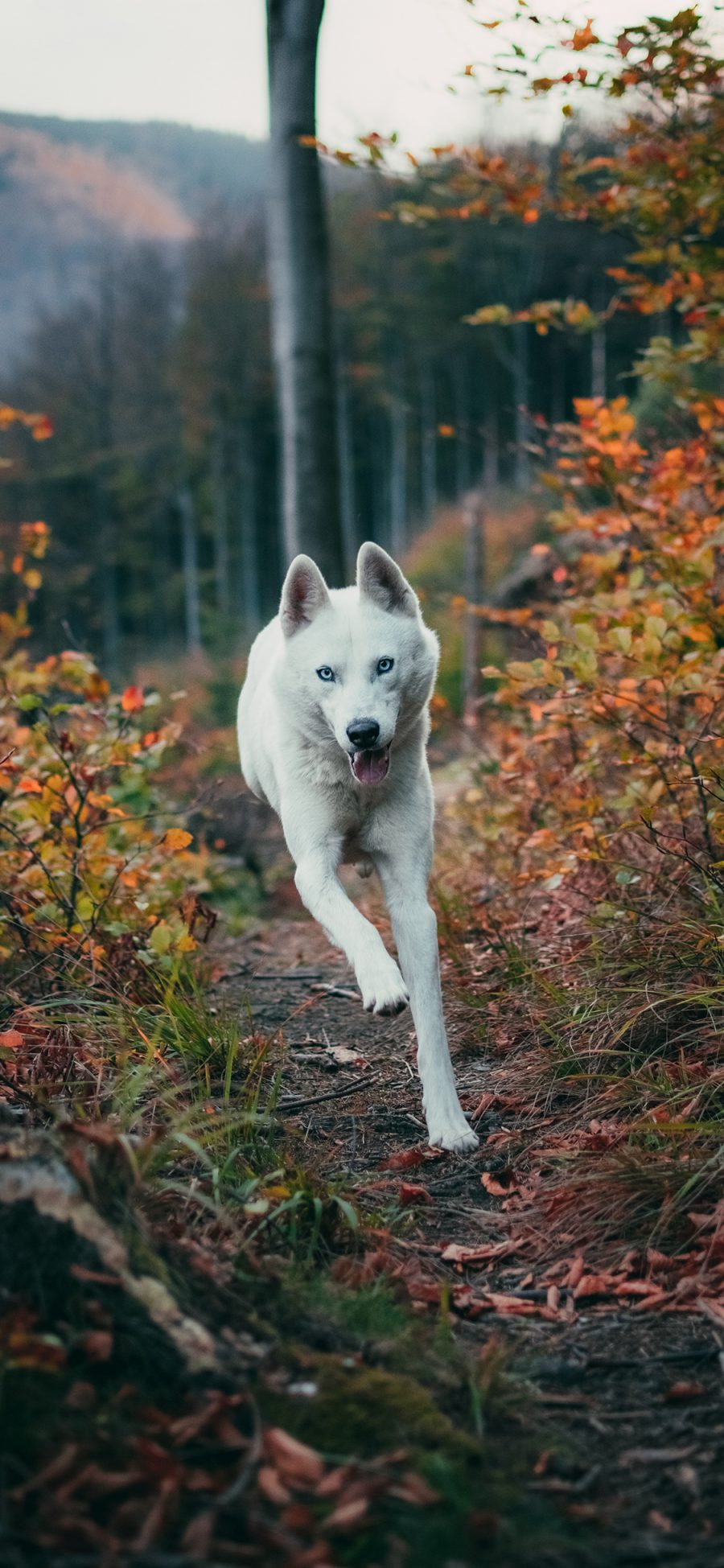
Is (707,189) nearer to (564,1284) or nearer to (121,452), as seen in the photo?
(564,1284)

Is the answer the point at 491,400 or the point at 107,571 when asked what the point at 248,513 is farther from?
the point at 491,400

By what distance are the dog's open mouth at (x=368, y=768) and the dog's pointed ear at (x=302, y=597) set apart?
0.63 metres

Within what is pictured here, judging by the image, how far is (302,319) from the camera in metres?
7.45

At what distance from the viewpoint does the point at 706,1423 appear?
2.08 metres

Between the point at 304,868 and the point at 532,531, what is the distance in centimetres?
1773

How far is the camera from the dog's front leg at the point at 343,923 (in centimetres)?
309

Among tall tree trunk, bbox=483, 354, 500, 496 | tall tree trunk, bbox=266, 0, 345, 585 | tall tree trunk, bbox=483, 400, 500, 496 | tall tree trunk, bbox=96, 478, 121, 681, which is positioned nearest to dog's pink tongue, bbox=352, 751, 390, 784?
tall tree trunk, bbox=266, 0, 345, 585

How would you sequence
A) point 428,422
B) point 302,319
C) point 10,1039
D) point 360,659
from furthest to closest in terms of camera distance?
point 428,422 < point 302,319 < point 360,659 < point 10,1039

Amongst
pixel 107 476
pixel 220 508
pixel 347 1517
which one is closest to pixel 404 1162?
pixel 347 1517

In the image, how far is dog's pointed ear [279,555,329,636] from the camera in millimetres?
3867

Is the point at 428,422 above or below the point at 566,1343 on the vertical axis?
above

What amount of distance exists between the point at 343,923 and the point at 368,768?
47cm

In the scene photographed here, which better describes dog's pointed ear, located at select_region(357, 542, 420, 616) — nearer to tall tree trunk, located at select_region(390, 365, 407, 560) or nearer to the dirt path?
the dirt path

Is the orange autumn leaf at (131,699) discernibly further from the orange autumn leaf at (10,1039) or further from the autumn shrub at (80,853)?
the orange autumn leaf at (10,1039)
